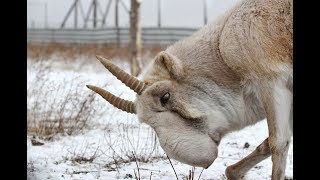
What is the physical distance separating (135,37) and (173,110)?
9680mm

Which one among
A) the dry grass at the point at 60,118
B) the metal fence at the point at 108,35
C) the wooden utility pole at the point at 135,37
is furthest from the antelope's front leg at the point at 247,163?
the metal fence at the point at 108,35

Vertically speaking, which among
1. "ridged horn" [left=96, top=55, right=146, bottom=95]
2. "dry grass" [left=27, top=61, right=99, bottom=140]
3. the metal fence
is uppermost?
the metal fence

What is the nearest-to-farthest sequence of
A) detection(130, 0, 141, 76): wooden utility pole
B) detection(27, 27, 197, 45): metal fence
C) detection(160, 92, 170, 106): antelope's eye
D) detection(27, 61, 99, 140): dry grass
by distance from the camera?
detection(160, 92, 170, 106): antelope's eye → detection(27, 61, 99, 140): dry grass → detection(130, 0, 141, 76): wooden utility pole → detection(27, 27, 197, 45): metal fence

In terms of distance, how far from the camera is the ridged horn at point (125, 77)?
3.73 m

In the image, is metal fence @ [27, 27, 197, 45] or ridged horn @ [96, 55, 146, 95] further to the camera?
metal fence @ [27, 27, 197, 45]

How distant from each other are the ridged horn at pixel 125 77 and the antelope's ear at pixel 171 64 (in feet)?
0.70

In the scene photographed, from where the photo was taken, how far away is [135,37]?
525 inches

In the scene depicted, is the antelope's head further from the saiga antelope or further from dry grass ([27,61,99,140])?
dry grass ([27,61,99,140])

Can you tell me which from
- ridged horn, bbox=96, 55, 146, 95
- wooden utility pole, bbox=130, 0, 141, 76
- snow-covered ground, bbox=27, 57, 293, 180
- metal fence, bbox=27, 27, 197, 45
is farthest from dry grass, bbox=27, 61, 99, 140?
metal fence, bbox=27, 27, 197, 45

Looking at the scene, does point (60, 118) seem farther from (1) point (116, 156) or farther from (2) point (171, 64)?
(2) point (171, 64)

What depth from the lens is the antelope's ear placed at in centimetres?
385

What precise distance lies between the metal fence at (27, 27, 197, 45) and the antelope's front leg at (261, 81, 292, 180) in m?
15.3
